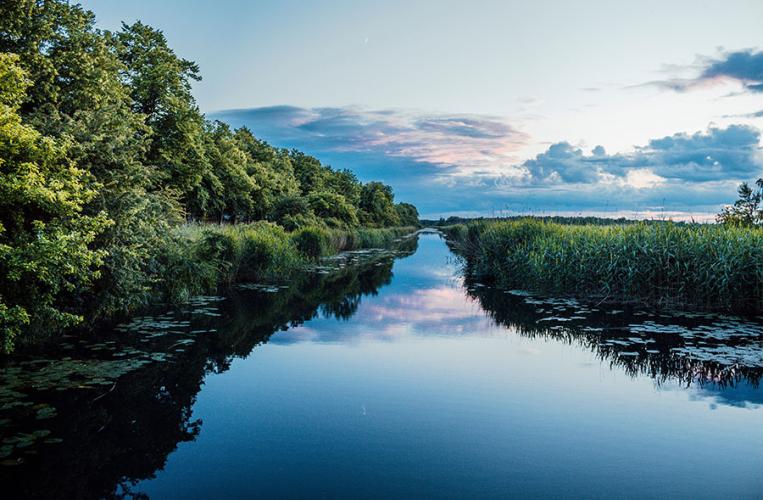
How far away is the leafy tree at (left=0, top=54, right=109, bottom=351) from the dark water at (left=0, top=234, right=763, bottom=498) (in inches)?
40.0

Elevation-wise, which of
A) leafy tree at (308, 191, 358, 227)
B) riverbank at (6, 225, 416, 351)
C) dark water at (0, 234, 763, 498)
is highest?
leafy tree at (308, 191, 358, 227)

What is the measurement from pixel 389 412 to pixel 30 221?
6.66 meters

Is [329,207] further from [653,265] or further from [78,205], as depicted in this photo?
[78,205]

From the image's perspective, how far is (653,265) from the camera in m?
14.4

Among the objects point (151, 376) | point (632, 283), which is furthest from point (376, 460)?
point (632, 283)

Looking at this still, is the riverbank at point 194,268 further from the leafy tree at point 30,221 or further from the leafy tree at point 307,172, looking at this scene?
the leafy tree at point 307,172

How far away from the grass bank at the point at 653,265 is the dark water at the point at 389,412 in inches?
61.2

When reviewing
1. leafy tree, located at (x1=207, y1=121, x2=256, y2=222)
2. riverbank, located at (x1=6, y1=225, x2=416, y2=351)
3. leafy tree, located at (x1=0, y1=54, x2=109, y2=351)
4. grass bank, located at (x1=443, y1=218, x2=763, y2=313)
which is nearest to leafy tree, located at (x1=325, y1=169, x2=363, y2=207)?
leafy tree, located at (x1=207, y1=121, x2=256, y2=222)

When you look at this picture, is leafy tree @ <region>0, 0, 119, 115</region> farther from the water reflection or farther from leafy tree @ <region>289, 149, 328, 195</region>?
leafy tree @ <region>289, 149, 328, 195</region>

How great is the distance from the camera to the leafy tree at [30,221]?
6.81 m

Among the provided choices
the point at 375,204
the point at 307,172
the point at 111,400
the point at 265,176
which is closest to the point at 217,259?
the point at 111,400

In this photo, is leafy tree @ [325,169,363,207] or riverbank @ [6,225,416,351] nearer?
riverbank @ [6,225,416,351]

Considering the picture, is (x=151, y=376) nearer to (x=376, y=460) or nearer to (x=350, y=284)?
(x=376, y=460)

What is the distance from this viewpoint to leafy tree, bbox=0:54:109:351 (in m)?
6.81
